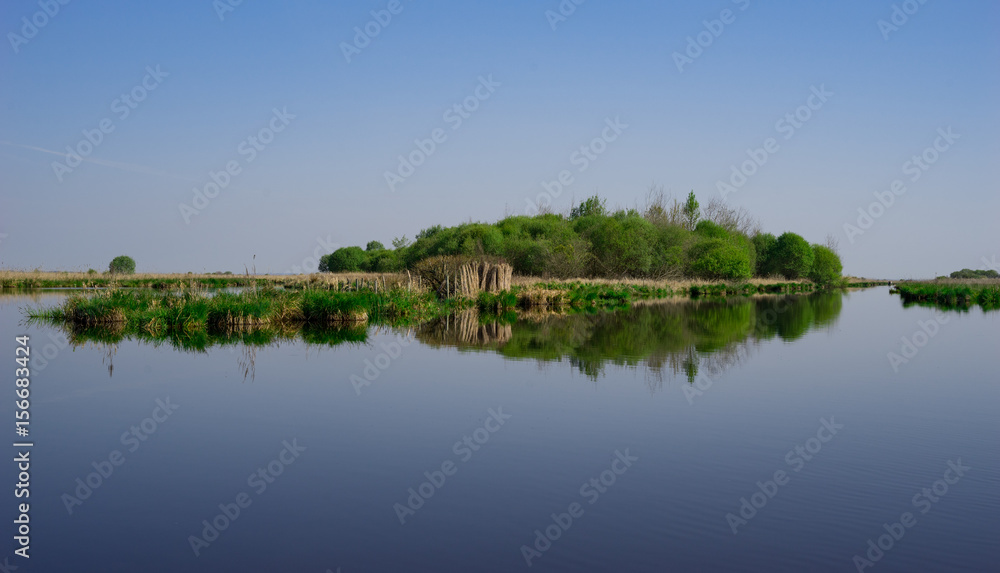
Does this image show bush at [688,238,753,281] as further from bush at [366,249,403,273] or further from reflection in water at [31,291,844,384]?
reflection in water at [31,291,844,384]


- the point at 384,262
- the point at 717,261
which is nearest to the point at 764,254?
the point at 717,261

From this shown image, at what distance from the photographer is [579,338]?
16.9 m

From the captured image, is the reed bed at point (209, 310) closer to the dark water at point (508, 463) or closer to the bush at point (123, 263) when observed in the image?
the dark water at point (508, 463)

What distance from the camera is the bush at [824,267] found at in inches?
2721

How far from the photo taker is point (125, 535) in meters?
4.85

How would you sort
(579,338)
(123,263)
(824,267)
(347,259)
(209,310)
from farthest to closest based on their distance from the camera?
(347,259)
(824,267)
(123,263)
(209,310)
(579,338)

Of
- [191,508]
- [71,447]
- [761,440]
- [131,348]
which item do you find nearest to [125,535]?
[191,508]

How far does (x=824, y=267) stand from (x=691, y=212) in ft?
52.9

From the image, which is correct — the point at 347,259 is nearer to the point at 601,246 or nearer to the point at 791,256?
the point at 601,246

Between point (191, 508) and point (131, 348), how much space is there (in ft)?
34.1

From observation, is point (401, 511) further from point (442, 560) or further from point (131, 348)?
point (131, 348)

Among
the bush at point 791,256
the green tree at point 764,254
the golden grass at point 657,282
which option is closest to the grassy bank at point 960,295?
the golden grass at point 657,282

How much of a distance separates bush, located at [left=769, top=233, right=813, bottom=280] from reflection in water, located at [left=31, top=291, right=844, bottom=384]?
A: 43.6 m

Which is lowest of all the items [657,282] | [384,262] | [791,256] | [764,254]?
[657,282]
